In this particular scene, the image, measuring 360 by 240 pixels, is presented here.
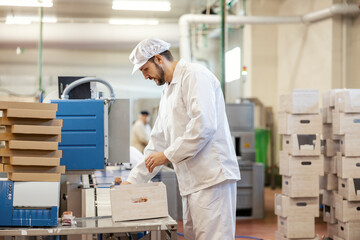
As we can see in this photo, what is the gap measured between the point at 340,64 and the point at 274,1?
2.15m

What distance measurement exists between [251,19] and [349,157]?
3.63 metres

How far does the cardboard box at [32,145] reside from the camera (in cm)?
214

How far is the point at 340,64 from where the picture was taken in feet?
21.7

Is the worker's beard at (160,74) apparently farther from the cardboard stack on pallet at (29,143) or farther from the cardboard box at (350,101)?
the cardboard box at (350,101)

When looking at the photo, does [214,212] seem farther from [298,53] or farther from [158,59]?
[298,53]

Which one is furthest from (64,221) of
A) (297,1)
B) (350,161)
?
(297,1)

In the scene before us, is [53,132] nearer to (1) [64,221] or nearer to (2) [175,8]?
(1) [64,221]

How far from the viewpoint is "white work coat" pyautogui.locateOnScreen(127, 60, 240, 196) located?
2.15 meters

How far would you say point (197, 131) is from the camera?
7.00ft

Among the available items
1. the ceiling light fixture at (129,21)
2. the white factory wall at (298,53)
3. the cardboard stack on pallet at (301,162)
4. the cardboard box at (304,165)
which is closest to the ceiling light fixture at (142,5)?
the ceiling light fixture at (129,21)

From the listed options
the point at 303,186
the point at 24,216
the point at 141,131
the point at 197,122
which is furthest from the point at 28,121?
the point at 141,131

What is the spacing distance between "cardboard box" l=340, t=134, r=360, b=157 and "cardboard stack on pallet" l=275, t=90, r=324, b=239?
0.67 feet

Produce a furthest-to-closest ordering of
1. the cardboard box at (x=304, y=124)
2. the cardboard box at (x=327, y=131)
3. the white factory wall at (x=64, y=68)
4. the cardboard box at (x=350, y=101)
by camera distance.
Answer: the white factory wall at (x=64, y=68) → the cardboard box at (x=327, y=131) → the cardboard box at (x=304, y=124) → the cardboard box at (x=350, y=101)

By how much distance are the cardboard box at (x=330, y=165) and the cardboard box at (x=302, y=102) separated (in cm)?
48
